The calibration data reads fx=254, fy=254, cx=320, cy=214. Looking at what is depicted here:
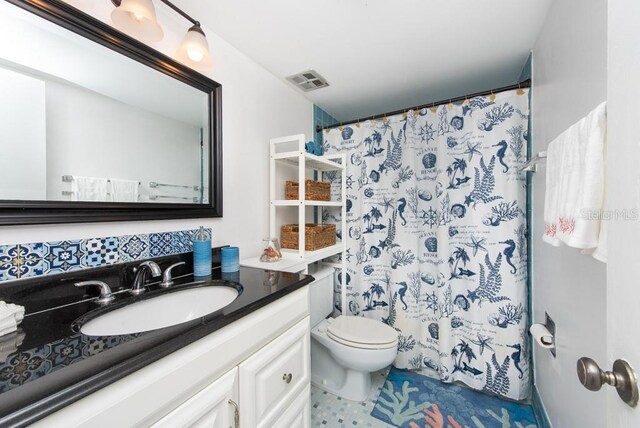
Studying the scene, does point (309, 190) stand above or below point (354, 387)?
above

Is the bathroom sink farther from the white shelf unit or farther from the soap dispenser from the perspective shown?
the white shelf unit

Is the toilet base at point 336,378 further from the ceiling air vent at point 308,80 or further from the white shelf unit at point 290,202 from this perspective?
the ceiling air vent at point 308,80

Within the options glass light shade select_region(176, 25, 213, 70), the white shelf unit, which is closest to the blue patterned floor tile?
the white shelf unit

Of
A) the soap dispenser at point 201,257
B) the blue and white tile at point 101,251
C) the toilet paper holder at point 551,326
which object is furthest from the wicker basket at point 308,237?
the toilet paper holder at point 551,326

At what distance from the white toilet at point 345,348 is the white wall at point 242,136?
1.97ft

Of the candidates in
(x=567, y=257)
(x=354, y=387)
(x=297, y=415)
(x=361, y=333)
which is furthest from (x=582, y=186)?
(x=354, y=387)

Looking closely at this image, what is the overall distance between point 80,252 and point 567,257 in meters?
1.79

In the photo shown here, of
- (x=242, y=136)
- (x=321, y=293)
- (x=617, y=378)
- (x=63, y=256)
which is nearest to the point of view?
(x=617, y=378)

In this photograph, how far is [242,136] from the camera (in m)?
1.44

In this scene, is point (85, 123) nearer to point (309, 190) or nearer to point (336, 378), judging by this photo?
point (309, 190)

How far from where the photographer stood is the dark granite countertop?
0.41 meters

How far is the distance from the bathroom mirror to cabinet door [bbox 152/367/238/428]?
675 millimetres

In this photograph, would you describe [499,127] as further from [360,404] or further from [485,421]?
[360,404]

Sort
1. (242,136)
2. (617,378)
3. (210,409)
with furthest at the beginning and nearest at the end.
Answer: (242,136), (210,409), (617,378)
